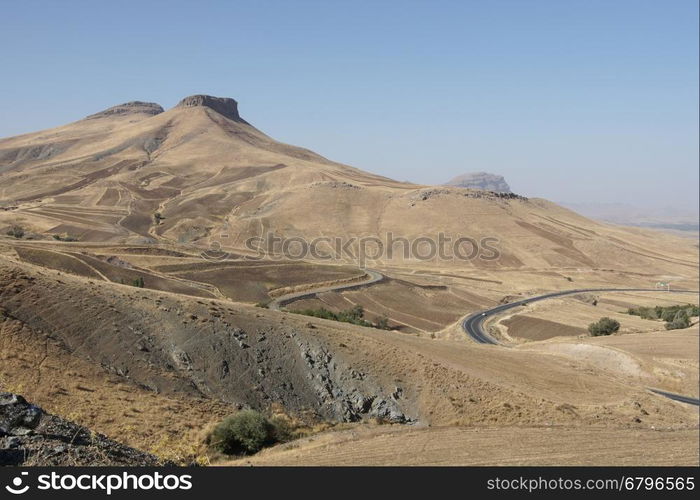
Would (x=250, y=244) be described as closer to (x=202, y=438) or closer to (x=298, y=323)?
(x=298, y=323)

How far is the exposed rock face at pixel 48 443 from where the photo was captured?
475 inches

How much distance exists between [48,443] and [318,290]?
2844 inches

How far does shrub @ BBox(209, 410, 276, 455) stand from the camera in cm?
2109

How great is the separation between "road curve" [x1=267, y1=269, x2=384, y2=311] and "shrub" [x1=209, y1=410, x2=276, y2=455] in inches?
1746

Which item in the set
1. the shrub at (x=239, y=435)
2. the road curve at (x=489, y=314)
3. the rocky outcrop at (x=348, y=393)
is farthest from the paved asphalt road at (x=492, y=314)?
the shrub at (x=239, y=435)

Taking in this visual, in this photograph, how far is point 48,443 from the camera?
12.8 metres

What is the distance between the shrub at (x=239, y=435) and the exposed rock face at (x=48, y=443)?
18.9 feet

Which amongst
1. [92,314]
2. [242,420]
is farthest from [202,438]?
[92,314]

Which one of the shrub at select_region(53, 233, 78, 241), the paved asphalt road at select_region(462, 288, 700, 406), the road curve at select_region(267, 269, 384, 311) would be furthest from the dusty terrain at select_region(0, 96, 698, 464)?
the shrub at select_region(53, 233, 78, 241)

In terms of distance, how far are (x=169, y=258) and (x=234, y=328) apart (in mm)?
61565

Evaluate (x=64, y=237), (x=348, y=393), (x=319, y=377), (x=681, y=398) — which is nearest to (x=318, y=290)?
(x=681, y=398)

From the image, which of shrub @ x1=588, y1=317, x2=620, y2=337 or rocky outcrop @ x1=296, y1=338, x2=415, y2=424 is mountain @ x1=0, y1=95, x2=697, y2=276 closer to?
shrub @ x1=588, y1=317, x2=620, y2=337

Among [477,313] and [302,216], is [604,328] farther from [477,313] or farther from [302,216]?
[302,216]

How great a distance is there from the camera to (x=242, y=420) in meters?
21.7
